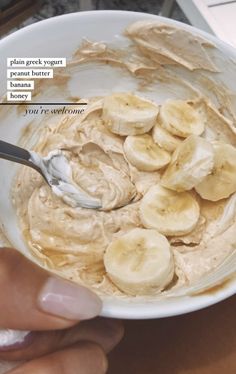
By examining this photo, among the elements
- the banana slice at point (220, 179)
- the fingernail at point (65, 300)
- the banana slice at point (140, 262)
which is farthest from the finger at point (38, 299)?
the banana slice at point (220, 179)

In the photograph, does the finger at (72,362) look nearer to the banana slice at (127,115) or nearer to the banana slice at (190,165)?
the banana slice at (190,165)

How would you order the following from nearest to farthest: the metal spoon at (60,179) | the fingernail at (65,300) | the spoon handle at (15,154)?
the fingernail at (65,300) < the spoon handle at (15,154) < the metal spoon at (60,179)

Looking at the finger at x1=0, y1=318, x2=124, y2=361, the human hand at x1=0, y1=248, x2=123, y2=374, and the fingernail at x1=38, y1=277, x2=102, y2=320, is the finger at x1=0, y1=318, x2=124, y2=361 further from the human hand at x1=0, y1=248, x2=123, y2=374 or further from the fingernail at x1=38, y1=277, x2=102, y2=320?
the fingernail at x1=38, y1=277, x2=102, y2=320

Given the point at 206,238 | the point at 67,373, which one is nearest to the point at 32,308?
the point at 67,373

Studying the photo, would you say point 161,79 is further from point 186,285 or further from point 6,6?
point 6,6

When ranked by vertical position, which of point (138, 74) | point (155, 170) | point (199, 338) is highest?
point (138, 74)

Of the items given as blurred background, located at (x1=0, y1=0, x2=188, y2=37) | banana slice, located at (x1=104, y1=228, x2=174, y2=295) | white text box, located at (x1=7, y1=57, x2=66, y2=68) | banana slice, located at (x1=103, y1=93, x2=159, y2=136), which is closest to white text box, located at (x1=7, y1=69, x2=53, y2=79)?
white text box, located at (x1=7, y1=57, x2=66, y2=68)
